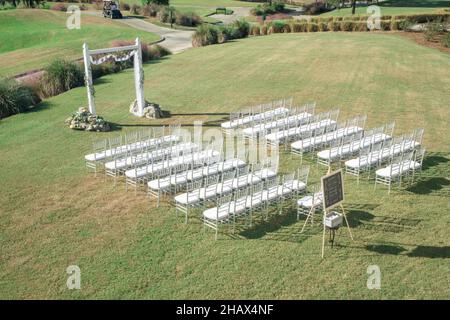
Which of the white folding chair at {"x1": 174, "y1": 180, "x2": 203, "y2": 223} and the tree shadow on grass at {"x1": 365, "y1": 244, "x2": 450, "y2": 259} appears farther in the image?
the white folding chair at {"x1": 174, "y1": 180, "x2": 203, "y2": 223}

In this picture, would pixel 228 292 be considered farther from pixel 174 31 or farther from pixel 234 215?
pixel 174 31

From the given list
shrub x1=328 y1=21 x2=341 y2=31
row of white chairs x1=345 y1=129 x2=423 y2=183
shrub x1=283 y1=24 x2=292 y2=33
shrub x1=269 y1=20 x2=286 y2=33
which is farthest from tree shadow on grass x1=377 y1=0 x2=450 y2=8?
row of white chairs x1=345 y1=129 x2=423 y2=183

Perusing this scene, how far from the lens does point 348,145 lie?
61.1 feet

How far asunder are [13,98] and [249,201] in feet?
57.2

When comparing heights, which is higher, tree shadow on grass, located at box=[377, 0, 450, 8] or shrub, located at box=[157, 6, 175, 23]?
tree shadow on grass, located at box=[377, 0, 450, 8]

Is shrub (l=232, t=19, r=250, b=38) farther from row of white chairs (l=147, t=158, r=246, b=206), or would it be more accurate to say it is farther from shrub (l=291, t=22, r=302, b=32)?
row of white chairs (l=147, t=158, r=246, b=206)

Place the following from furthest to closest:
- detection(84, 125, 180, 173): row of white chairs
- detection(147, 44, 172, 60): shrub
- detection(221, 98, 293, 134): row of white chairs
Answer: detection(147, 44, 172, 60): shrub
detection(221, 98, 293, 134): row of white chairs
detection(84, 125, 180, 173): row of white chairs

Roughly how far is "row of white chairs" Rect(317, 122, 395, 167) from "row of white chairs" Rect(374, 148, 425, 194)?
1547 mm

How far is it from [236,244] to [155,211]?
3103mm

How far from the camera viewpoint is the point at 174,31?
5862cm

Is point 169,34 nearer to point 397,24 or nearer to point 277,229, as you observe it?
point 397,24

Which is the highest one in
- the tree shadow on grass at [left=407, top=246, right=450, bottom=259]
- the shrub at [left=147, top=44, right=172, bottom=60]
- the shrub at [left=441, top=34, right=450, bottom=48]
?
the shrub at [left=441, top=34, right=450, bottom=48]

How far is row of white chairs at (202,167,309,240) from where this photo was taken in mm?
13550
